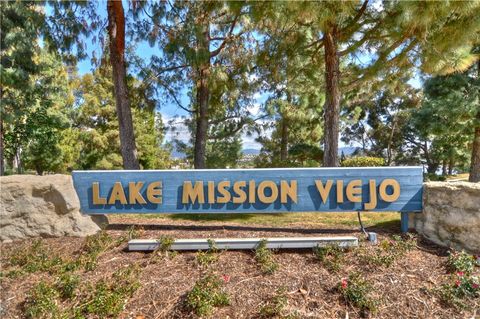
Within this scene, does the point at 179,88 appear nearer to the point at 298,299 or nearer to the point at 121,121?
the point at 121,121

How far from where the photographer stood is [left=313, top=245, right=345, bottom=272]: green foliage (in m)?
2.91

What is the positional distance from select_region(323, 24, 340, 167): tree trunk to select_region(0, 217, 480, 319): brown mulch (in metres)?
2.97

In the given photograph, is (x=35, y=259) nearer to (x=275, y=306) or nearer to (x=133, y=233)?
(x=133, y=233)

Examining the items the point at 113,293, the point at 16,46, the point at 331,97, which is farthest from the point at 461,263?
the point at 16,46

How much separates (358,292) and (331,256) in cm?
56

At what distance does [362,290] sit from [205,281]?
4.24 ft

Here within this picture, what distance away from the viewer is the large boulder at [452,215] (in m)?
3.16

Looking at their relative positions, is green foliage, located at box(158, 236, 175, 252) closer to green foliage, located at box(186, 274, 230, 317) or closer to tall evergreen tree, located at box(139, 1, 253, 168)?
green foliage, located at box(186, 274, 230, 317)

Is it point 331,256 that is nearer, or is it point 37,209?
point 331,256

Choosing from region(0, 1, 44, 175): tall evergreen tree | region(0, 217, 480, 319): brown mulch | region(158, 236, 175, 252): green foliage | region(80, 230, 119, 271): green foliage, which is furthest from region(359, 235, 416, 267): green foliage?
region(0, 1, 44, 175): tall evergreen tree

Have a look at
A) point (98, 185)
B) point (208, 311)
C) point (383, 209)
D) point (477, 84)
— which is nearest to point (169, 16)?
point (98, 185)

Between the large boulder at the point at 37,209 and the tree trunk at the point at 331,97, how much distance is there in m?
4.51

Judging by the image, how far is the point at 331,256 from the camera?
10.2ft

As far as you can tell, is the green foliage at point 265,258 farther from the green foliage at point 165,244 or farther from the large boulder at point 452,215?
the large boulder at point 452,215
